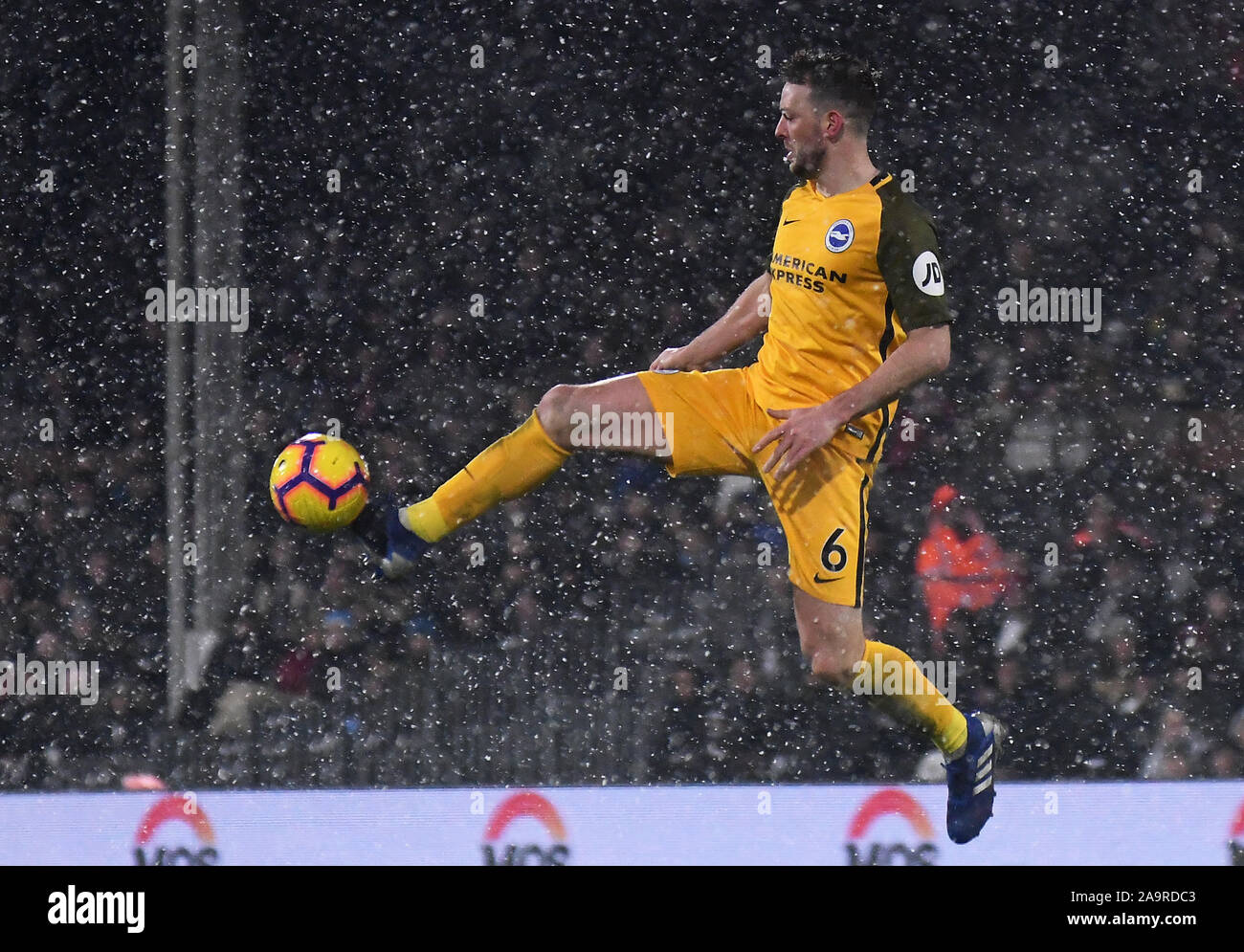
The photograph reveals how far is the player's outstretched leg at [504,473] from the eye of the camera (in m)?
3.03

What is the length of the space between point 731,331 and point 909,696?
84cm

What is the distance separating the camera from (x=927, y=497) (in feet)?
15.6

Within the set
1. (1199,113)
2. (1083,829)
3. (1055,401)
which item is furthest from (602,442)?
(1199,113)

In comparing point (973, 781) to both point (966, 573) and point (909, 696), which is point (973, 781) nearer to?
point (909, 696)

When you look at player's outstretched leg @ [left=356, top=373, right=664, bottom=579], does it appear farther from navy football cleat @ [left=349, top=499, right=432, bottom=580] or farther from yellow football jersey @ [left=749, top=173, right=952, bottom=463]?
yellow football jersey @ [left=749, top=173, right=952, bottom=463]

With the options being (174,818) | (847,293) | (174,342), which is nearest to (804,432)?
(847,293)

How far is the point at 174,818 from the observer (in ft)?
11.9

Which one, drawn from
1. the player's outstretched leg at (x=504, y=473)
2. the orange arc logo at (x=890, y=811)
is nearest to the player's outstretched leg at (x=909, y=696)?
the orange arc logo at (x=890, y=811)

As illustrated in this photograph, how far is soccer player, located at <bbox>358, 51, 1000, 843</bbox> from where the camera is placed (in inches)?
118

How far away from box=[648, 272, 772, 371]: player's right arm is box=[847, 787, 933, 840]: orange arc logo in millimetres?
1174

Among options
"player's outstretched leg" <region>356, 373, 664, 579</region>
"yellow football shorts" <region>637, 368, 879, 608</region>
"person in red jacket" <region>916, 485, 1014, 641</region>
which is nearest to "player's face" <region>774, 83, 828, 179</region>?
"yellow football shorts" <region>637, 368, 879, 608</region>

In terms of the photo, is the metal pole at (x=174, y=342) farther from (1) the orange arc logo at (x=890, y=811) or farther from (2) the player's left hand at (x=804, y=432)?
(2) the player's left hand at (x=804, y=432)

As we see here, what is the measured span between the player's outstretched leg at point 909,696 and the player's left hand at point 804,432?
327 millimetres

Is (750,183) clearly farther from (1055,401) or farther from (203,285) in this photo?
(203,285)
